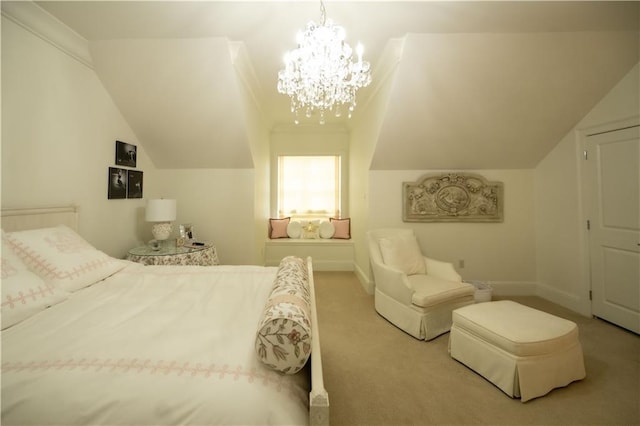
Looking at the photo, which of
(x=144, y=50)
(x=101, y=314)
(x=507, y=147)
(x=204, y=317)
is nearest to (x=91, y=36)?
(x=144, y=50)

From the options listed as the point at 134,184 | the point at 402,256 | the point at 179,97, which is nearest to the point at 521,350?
the point at 402,256

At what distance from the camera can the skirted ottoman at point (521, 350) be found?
63.8 inches

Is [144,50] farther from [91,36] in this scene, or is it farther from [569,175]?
[569,175]

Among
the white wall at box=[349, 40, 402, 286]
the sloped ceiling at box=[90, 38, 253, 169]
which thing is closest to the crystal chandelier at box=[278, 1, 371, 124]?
the white wall at box=[349, 40, 402, 286]

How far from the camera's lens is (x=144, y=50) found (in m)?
2.42

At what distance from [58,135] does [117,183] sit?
70cm

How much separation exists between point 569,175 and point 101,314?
4.39 metres

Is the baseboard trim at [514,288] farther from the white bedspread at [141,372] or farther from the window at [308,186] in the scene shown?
the white bedspread at [141,372]

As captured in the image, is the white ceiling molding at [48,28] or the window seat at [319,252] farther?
the window seat at [319,252]

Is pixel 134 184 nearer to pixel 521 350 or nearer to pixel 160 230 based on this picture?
pixel 160 230

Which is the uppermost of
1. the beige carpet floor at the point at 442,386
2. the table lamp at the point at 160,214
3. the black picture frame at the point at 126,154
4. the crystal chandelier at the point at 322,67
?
the crystal chandelier at the point at 322,67

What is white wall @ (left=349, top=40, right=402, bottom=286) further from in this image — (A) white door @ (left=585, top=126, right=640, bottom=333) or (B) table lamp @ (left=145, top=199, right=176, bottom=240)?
(B) table lamp @ (left=145, top=199, right=176, bottom=240)

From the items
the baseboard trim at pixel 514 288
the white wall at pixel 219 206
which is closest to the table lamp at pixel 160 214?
the white wall at pixel 219 206

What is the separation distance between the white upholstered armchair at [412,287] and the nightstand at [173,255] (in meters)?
1.86
